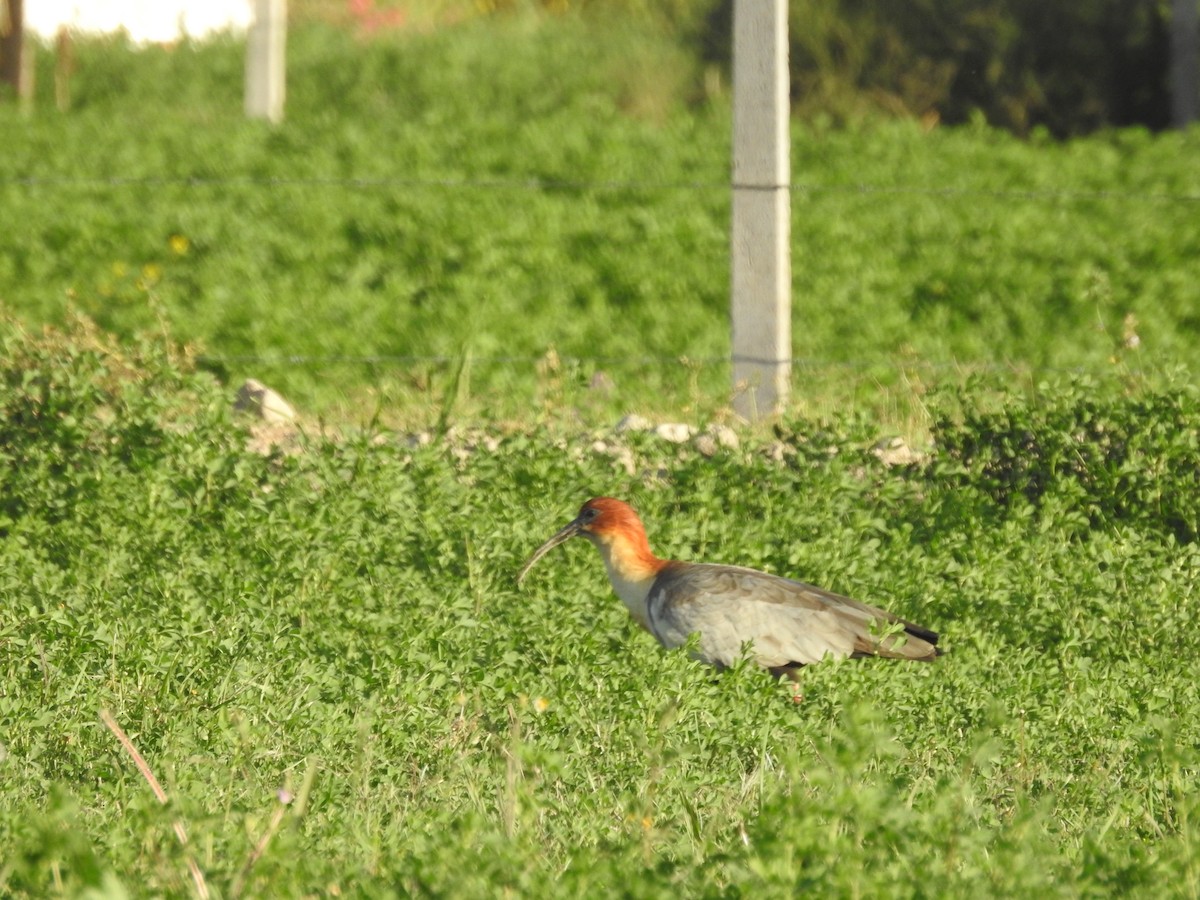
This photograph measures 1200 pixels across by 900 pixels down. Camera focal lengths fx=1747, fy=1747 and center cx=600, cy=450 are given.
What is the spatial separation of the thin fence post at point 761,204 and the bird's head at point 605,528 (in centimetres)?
207

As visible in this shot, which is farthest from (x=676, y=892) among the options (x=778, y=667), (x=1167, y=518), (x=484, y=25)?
(x=484, y=25)

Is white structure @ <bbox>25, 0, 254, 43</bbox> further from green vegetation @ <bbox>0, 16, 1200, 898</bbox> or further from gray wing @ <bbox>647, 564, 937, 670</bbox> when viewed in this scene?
gray wing @ <bbox>647, 564, 937, 670</bbox>

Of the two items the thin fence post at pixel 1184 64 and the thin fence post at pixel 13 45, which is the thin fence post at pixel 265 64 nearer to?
the thin fence post at pixel 13 45

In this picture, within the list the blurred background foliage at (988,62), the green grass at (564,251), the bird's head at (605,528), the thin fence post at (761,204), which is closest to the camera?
the bird's head at (605,528)

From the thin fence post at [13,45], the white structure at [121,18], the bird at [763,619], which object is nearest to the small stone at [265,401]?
the bird at [763,619]

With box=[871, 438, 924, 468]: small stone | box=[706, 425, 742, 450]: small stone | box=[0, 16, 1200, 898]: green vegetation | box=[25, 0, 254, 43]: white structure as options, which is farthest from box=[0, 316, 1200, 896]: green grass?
box=[25, 0, 254, 43]: white structure

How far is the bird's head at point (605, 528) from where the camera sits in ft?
18.0

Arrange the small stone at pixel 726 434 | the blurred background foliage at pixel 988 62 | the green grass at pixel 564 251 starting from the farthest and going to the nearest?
the blurred background foliage at pixel 988 62
the green grass at pixel 564 251
the small stone at pixel 726 434

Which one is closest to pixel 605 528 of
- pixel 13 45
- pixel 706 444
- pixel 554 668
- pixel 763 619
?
pixel 763 619

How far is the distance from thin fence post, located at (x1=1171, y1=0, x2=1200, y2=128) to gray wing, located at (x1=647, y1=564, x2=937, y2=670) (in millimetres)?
12260

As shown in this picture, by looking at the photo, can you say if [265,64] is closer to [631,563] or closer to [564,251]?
[564,251]

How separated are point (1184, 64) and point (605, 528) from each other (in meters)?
12.4

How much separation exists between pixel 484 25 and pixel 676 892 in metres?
18.7

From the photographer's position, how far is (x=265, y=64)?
1414 centimetres
